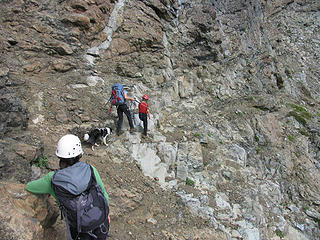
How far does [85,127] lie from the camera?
7598 millimetres

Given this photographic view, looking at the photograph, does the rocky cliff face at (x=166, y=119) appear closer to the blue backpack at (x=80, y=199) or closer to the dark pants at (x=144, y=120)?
the dark pants at (x=144, y=120)

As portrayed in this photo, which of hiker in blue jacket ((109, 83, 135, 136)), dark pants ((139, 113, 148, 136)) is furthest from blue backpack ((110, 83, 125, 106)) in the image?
dark pants ((139, 113, 148, 136))

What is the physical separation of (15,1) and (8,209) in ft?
36.7

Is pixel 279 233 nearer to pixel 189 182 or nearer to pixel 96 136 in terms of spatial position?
pixel 189 182

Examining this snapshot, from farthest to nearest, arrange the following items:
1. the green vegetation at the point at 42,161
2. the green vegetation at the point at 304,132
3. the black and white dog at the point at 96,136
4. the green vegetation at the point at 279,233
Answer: the green vegetation at the point at 304,132 → the green vegetation at the point at 279,233 → the black and white dog at the point at 96,136 → the green vegetation at the point at 42,161

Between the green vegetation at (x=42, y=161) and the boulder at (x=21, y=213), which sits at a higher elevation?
the boulder at (x=21, y=213)

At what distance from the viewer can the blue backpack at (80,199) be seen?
2.42 metres

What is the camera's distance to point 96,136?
280 inches

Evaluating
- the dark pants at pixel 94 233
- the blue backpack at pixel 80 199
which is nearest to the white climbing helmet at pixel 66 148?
the blue backpack at pixel 80 199

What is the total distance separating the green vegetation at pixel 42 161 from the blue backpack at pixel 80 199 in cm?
292

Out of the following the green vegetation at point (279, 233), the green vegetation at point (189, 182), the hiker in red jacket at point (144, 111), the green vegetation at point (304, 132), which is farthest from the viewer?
the green vegetation at point (304, 132)

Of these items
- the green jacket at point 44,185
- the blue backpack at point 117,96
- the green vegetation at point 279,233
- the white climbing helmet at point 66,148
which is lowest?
the green vegetation at point 279,233

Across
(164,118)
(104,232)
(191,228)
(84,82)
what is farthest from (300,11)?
(104,232)

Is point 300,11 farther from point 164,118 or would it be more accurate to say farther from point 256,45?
point 164,118
